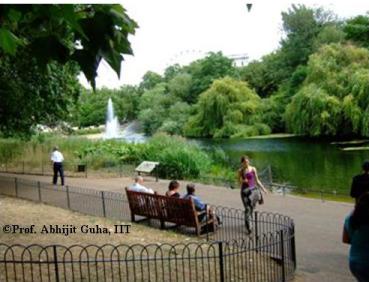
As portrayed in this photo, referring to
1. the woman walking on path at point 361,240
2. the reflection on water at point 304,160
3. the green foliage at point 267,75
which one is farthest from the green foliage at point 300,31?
the woman walking on path at point 361,240

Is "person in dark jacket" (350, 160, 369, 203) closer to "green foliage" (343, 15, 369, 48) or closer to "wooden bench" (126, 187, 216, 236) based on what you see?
"wooden bench" (126, 187, 216, 236)

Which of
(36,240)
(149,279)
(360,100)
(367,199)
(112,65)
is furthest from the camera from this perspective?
(360,100)

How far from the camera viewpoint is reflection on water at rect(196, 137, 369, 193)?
2522 centimetres

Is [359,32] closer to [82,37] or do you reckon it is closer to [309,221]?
[309,221]

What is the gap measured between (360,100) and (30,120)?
30.2m

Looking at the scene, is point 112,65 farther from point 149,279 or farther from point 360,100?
point 360,100

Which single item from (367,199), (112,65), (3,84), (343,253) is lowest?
(343,253)

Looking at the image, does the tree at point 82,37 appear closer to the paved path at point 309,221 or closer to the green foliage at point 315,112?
the paved path at point 309,221

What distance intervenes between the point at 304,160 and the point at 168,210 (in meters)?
25.3

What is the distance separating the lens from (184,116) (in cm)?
6706

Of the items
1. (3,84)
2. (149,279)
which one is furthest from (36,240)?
(3,84)

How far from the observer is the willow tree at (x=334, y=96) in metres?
43.5

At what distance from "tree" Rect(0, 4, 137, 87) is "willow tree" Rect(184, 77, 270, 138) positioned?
5347cm

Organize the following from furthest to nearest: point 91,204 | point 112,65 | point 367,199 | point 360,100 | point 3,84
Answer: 1. point 360,100
2. point 3,84
3. point 91,204
4. point 367,199
5. point 112,65
